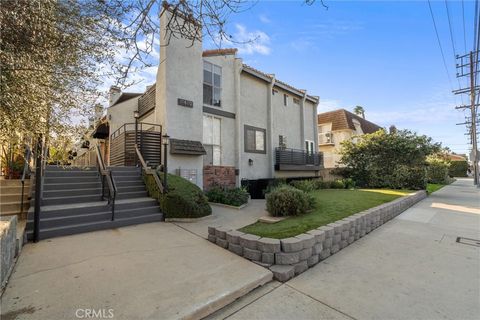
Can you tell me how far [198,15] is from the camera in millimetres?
3178

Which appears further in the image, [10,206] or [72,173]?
[72,173]

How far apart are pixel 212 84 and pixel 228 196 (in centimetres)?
606

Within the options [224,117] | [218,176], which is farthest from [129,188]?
[224,117]

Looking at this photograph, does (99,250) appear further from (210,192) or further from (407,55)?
(407,55)

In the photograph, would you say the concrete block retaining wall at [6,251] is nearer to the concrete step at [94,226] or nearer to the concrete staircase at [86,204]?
the concrete step at [94,226]

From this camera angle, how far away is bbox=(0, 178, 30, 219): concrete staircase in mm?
5801

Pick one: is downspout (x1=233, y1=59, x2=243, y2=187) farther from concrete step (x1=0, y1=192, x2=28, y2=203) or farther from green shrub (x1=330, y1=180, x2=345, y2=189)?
concrete step (x1=0, y1=192, x2=28, y2=203)

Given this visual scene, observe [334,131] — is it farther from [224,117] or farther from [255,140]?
[224,117]

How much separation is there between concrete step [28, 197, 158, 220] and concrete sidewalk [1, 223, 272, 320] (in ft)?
3.02

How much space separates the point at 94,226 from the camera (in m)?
5.59

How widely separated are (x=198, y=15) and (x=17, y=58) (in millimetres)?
2240

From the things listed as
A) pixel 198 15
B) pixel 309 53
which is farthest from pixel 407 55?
pixel 198 15

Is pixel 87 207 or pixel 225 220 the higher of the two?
pixel 87 207

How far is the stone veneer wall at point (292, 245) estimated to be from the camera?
3713 millimetres
